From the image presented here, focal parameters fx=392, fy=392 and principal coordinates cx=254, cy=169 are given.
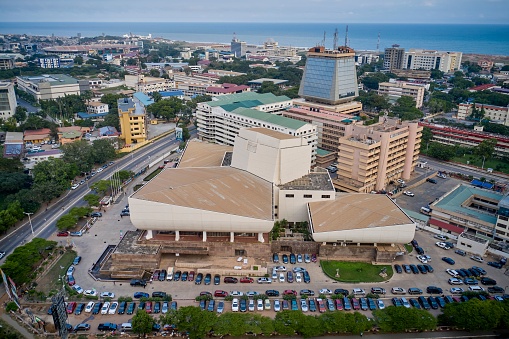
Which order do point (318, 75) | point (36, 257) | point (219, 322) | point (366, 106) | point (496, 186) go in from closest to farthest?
point (219, 322), point (36, 257), point (496, 186), point (318, 75), point (366, 106)

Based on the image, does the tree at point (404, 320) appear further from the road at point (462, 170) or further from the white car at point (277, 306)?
the road at point (462, 170)

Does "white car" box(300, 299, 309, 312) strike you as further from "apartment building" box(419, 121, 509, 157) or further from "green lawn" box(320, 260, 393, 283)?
"apartment building" box(419, 121, 509, 157)

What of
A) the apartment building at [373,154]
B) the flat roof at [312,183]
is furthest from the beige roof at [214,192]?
the apartment building at [373,154]

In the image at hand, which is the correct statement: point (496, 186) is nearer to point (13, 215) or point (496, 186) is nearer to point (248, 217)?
point (248, 217)

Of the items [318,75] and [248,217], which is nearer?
[248,217]

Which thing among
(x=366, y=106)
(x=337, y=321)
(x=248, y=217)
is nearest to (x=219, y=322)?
(x=337, y=321)

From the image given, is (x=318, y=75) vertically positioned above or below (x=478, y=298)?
above

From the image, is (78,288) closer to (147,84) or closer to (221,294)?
(221,294)
